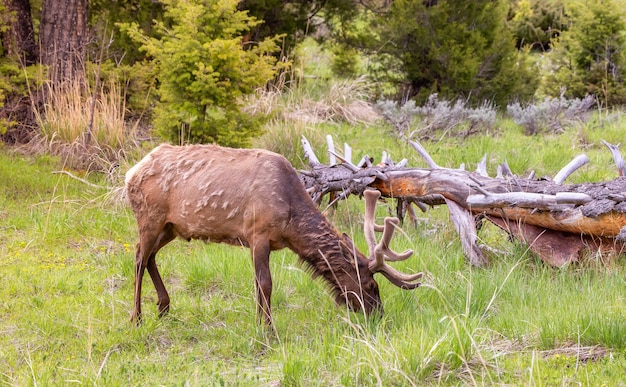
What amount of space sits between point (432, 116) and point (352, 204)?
16.6 feet

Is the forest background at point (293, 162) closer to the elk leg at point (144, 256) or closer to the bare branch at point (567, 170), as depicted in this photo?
the elk leg at point (144, 256)

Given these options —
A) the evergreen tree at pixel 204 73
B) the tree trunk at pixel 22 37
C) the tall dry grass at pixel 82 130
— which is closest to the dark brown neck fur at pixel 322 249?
the evergreen tree at pixel 204 73

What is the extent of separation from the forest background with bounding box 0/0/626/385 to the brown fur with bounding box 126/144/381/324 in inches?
11.8

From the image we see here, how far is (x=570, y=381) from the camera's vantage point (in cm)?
460

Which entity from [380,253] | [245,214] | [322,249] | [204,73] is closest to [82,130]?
[204,73]

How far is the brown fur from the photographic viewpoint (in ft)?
19.2

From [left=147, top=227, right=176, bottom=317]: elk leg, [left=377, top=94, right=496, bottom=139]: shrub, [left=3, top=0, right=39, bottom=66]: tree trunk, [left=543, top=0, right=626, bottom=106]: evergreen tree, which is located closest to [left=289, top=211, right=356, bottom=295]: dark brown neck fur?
[left=147, top=227, right=176, bottom=317]: elk leg

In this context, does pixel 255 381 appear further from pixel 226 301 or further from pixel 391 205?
pixel 391 205

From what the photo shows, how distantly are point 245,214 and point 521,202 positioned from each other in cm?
239

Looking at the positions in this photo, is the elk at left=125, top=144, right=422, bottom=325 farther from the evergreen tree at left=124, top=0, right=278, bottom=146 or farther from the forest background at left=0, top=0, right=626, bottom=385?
the evergreen tree at left=124, top=0, right=278, bottom=146

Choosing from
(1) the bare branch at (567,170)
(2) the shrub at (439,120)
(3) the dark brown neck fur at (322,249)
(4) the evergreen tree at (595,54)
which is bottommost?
(2) the shrub at (439,120)

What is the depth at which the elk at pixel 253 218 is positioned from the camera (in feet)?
19.1

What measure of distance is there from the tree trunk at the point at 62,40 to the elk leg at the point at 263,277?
6901 mm

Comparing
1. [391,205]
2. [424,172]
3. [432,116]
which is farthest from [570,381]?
[432,116]
